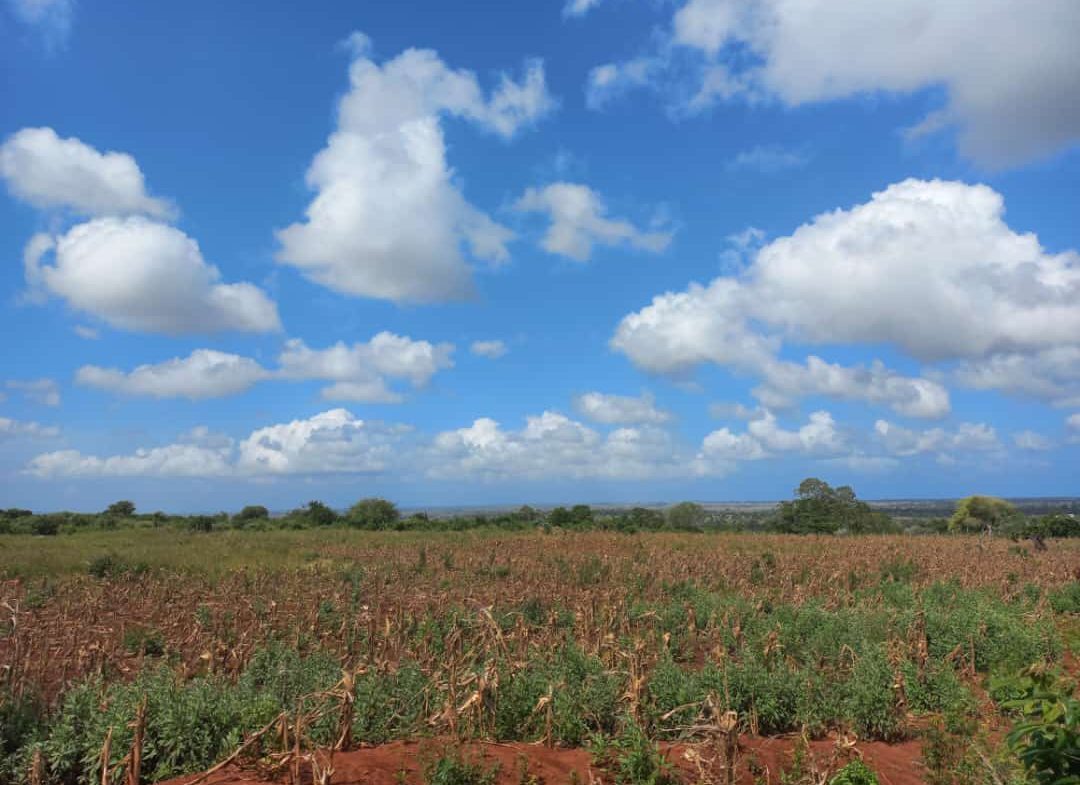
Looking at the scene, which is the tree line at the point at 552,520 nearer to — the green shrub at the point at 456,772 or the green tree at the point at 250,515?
the green tree at the point at 250,515

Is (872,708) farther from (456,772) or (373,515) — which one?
(373,515)

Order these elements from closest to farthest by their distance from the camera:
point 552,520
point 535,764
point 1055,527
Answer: point 535,764 < point 1055,527 < point 552,520

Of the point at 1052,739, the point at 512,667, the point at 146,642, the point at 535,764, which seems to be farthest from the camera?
the point at 146,642

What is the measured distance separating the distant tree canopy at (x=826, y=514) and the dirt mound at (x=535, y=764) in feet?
124

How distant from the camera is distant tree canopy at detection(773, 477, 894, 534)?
44.1 metres

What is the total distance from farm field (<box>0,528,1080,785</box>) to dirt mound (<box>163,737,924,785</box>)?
3 cm

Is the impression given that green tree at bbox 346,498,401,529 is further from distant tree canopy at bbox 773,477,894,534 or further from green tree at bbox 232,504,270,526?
distant tree canopy at bbox 773,477,894,534

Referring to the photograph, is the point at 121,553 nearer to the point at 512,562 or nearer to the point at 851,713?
the point at 512,562

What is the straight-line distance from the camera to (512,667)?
24.5 ft

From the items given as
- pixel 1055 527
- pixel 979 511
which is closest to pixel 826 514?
pixel 1055 527

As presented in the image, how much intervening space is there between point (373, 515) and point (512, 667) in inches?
1554

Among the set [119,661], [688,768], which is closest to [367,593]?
[119,661]

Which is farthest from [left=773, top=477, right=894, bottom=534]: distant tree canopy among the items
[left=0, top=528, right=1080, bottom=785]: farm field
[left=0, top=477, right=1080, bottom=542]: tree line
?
[left=0, top=528, right=1080, bottom=785]: farm field

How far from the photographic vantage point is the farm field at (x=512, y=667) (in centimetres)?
571
